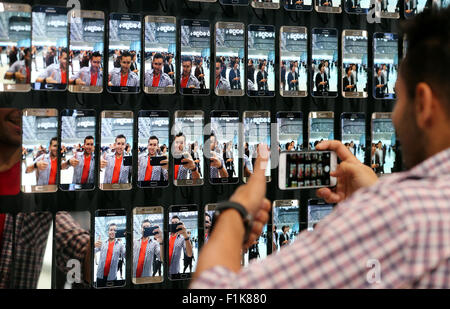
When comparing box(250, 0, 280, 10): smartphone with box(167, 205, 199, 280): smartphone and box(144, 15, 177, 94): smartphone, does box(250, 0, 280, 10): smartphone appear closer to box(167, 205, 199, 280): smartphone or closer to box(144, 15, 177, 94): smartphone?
box(144, 15, 177, 94): smartphone

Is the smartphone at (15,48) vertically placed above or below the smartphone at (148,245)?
above

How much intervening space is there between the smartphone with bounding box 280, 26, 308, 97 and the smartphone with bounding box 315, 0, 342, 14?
0.36 feet

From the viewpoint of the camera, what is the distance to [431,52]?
3.05 ft

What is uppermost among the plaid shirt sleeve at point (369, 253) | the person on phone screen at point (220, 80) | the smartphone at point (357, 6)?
the smartphone at point (357, 6)

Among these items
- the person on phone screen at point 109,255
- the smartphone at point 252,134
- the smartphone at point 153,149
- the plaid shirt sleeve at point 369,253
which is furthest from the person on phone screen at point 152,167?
the plaid shirt sleeve at point 369,253

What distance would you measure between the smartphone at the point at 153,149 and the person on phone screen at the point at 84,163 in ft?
0.57

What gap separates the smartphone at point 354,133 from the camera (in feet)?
6.81

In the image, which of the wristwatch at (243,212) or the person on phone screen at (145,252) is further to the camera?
the person on phone screen at (145,252)

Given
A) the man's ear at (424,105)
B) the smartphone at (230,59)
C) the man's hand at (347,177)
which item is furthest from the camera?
the smartphone at (230,59)

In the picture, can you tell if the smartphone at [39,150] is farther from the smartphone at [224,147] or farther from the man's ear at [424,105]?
the man's ear at [424,105]

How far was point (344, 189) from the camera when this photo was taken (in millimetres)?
1585

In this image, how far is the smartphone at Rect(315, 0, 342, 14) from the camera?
202 centimetres

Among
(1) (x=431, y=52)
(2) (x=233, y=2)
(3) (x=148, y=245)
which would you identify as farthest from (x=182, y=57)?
(1) (x=431, y=52)

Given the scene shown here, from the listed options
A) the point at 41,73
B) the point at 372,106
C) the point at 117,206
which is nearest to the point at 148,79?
the point at 41,73
